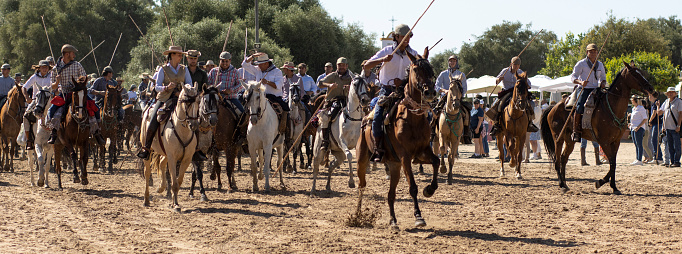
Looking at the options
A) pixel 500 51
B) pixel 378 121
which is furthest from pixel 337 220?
pixel 500 51

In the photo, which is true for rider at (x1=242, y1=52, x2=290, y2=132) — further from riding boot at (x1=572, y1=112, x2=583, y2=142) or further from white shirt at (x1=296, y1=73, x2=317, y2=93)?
riding boot at (x1=572, y1=112, x2=583, y2=142)

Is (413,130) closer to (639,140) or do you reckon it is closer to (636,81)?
(636,81)

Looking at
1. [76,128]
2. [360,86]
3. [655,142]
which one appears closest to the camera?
[360,86]

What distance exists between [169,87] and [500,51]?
79.1m

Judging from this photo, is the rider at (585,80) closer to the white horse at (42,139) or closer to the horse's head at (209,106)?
the horse's head at (209,106)

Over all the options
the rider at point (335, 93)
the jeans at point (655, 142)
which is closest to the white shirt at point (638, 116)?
the jeans at point (655, 142)

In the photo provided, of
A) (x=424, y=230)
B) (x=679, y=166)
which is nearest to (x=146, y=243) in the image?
(x=424, y=230)

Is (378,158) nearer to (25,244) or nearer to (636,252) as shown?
(636,252)

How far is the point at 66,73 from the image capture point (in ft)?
45.4

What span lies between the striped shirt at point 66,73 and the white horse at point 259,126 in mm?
3497

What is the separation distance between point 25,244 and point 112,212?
8.76ft

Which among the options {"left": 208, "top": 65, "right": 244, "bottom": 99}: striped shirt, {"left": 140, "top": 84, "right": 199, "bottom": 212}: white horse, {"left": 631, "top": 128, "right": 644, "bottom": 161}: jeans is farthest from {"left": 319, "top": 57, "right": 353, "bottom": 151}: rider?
{"left": 631, "top": 128, "right": 644, "bottom": 161}: jeans

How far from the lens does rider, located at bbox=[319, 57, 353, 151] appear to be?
13.2 m

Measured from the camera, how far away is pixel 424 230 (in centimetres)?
917
